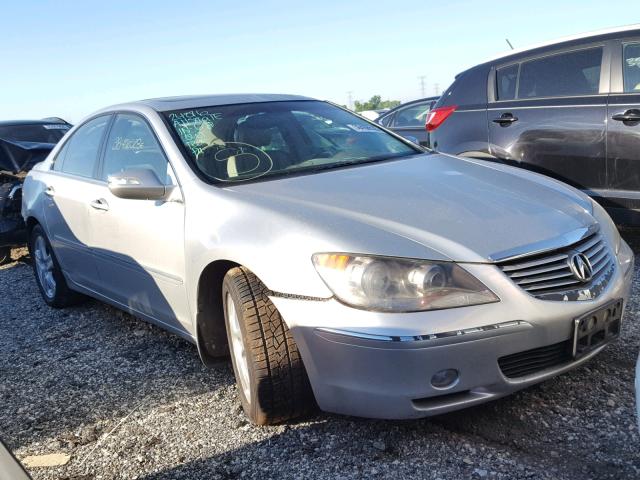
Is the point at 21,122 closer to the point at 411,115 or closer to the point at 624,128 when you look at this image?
the point at 411,115

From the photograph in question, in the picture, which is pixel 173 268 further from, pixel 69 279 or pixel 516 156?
pixel 516 156

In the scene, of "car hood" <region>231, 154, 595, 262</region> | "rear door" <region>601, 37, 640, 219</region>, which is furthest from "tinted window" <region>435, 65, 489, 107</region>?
"car hood" <region>231, 154, 595, 262</region>

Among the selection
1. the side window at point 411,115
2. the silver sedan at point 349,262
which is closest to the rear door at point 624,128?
the silver sedan at point 349,262

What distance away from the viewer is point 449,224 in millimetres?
2543

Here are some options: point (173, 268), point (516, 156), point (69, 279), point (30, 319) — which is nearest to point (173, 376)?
point (173, 268)

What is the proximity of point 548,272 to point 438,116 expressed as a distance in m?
3.60

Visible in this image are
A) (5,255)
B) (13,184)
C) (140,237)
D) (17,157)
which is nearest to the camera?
(140,237)

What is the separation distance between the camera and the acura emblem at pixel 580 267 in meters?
2.51

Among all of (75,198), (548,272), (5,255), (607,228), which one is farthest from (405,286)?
(5,255)

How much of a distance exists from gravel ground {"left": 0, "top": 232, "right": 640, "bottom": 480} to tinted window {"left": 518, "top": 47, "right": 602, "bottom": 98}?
1.91m

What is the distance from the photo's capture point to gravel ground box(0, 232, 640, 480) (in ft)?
7.91

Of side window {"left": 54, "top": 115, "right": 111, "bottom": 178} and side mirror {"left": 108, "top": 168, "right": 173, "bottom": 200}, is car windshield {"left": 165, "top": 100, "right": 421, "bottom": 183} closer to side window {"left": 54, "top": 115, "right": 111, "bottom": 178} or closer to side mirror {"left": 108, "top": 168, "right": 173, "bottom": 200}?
side mirror {"left": 108, "top": 168, "right": 173, "bottom": 200}

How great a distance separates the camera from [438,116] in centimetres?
584

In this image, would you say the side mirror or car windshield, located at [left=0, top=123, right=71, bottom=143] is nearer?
the side mirror
